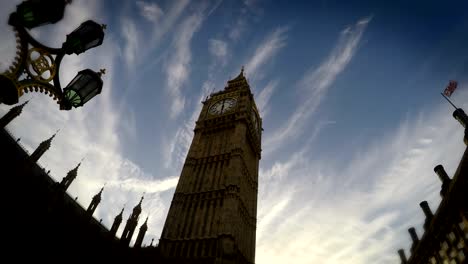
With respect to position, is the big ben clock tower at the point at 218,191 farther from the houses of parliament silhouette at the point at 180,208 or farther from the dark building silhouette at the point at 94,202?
the dark building silhouette at the point at 94,202

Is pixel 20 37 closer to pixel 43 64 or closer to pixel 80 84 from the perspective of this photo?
pixel 43 64

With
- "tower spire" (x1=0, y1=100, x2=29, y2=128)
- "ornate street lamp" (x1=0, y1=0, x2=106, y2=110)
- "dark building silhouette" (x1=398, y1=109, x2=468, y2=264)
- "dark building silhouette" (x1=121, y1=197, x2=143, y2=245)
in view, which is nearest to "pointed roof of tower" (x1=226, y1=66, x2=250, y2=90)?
"dark building silhouette" (x1=121, y1=197, x2=143, y2=245)

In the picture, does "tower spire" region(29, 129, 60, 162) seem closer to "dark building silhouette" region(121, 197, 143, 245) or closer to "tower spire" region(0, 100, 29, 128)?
"tower spire" region(0, 100, 29, 128)

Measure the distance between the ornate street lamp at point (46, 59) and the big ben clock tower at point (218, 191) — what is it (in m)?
21.5

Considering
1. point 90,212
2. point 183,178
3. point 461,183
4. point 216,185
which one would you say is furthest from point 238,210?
point 461,183

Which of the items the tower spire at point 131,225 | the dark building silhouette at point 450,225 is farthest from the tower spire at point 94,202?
the dark building silhouette at point 450,225

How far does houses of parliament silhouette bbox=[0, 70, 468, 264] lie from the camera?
1944 cm

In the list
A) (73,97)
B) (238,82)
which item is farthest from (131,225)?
(238,82)

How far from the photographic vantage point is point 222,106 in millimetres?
Result: 44062

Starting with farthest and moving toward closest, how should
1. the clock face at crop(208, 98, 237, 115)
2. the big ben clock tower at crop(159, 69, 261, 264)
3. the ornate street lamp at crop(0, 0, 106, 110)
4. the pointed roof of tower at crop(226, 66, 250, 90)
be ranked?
1. the pointed roof of tower at crop(226, 66, 250, 90)
2. the clock face at crop(208, 98, 237, 115)
3. the big ben clock tower at crop(159, 69, 261, 264)
4. the ornate street lamp at crop(0, 0, 106, 110)

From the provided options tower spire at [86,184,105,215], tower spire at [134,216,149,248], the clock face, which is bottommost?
tower spire at [134,216,149,248]

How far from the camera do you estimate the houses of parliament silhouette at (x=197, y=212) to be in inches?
765

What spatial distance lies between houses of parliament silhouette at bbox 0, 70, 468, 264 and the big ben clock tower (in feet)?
0.31

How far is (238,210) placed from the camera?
30.5 meters
